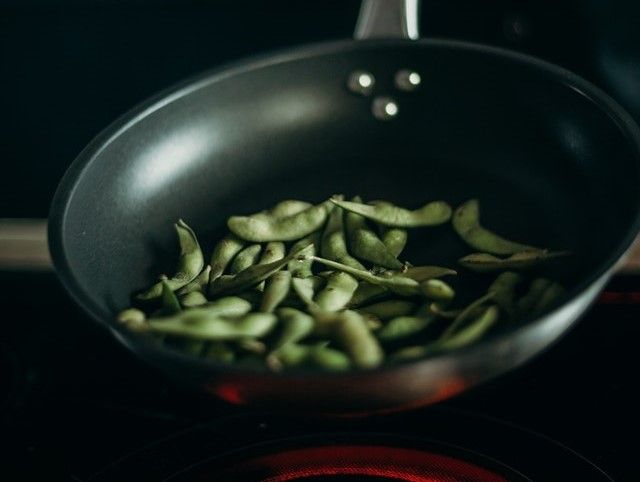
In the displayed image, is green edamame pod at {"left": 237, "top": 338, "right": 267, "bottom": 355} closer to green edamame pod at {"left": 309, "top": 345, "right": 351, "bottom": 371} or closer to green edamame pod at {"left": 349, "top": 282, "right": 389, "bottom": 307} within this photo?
green edamame pod at {"left": 309, "top": 345, "right": 351, "bottom": 371}

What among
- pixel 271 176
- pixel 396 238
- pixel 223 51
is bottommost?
pixel 396 238

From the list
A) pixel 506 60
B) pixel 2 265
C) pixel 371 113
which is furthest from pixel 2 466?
pixel 506 60

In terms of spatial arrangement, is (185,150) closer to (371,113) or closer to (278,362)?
(371,113)

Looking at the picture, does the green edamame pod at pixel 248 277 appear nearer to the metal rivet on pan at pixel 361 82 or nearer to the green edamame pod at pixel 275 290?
the green edamame pod at pixel 275 290

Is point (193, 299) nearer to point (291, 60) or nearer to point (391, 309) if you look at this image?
point (391, 309)

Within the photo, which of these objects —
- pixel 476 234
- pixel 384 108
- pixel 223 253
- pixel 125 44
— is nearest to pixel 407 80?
pixel 384 108

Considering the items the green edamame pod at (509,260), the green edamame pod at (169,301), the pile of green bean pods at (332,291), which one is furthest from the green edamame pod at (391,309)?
the green edamame pod at (169,301)

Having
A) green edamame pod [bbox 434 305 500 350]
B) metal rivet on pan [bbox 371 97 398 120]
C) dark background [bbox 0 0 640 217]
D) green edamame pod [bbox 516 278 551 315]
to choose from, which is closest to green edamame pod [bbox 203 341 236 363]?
green edamame pod [bbox 434 305 500 350]
